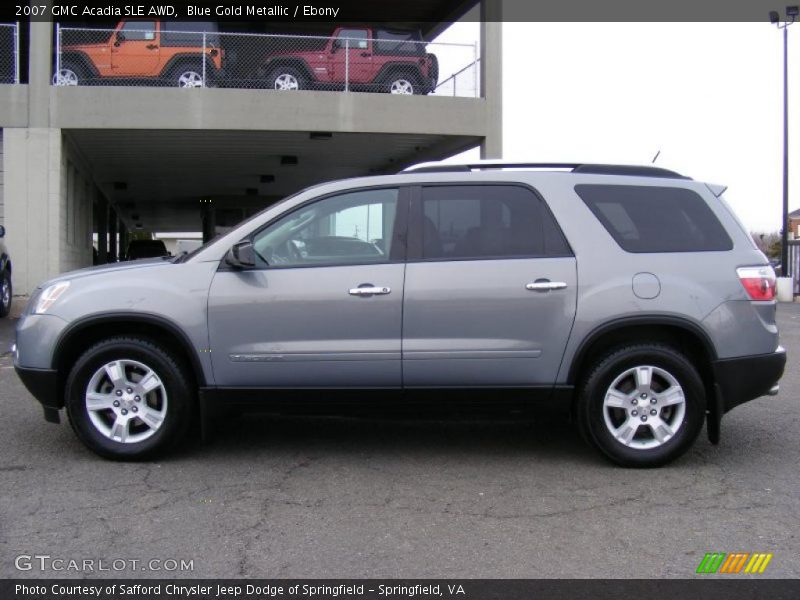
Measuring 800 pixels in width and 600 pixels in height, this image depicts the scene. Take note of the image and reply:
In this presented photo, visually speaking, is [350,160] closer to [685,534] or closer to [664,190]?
[664,190]

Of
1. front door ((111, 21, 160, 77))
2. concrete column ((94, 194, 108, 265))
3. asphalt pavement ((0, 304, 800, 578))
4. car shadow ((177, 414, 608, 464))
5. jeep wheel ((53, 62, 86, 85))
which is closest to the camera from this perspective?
asphalt pavement ((0, 304, 800, 578))

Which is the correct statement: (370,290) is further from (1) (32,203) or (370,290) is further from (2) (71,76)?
(2) (71,76)

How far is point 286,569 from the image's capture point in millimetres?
3543

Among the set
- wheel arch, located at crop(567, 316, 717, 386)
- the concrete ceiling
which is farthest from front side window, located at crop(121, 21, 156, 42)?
wheel arch, located at crop(567, 316, 717, 386)

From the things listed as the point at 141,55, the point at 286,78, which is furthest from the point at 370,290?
the point at 141,55

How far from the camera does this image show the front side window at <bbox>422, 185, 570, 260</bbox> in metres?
5.05

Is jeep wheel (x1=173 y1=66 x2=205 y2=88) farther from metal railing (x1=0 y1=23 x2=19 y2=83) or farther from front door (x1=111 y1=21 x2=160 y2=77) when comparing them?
metal railing (x1=0 y1=23 x2=19 y2=83)

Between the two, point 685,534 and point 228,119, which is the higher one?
point 228,119

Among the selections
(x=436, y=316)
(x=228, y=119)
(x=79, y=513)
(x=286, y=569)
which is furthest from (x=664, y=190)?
(x=228, y=119)

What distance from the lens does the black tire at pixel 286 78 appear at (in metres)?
15.1

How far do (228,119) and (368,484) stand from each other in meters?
11.2

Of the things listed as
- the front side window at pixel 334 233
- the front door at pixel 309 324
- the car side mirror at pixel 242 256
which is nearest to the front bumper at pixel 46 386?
the front door at pixel 309 324

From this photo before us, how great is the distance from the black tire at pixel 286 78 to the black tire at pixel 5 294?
5.77 metres
